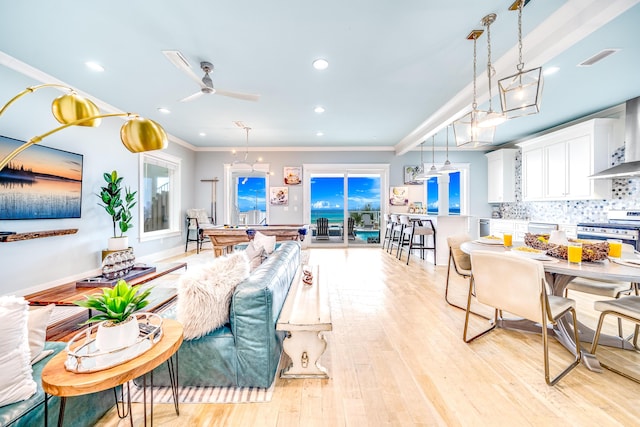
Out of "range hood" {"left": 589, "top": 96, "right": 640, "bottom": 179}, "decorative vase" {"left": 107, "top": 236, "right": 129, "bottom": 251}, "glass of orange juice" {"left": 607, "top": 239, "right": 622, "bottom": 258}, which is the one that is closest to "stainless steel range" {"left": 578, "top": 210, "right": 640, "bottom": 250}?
"range hood" {"left": 589, "top": 96, "right": 640, "bottom": 179}

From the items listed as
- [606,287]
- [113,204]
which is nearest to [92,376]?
[606,287]

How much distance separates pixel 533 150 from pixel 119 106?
8008mm

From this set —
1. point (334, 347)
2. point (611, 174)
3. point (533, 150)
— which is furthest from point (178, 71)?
point (533, 150)

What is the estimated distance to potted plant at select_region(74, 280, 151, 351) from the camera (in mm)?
1048

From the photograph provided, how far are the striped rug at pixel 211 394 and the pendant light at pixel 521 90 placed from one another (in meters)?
2.80

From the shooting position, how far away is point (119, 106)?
435cm

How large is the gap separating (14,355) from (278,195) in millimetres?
6217

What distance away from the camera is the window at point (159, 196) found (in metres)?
5.29

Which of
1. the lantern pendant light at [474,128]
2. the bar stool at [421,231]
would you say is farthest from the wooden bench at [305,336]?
the bar stool at [421,231]

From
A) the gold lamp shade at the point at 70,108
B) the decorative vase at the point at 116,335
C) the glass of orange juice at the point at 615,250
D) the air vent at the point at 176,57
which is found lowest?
the decorative vase at the point at 116,335

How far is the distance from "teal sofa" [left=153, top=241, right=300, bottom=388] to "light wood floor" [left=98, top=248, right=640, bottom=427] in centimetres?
15

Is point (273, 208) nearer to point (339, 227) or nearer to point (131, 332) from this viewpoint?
point (339, 227)

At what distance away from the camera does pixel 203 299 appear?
1.52m

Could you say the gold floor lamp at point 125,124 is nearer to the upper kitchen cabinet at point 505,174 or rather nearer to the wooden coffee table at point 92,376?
the wooden coffee table at point 92,376
